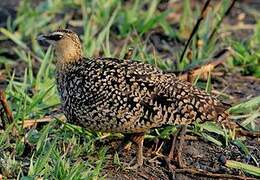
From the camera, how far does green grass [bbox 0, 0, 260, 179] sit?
536cm

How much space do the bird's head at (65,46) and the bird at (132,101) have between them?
30 centimetres

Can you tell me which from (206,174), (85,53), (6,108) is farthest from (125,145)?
(85,53)

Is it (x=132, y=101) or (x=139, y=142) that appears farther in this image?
(x=139, y=142)

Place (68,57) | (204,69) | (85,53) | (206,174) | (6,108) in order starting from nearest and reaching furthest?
(206,174) < (6,108) < (68,57) < (204,69) < (85,53)

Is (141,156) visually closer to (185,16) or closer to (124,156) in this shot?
(124,156)

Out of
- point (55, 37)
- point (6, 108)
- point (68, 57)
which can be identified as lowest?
point (6, 108)

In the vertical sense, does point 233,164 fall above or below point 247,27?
below

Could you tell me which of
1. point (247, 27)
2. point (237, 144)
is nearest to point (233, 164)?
point (237, 144)

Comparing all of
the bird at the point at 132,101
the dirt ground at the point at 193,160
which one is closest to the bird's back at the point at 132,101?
the bird at the point at 132,101

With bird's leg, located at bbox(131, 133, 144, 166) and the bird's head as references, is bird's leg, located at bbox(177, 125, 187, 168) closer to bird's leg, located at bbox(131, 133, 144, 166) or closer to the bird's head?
bird's leg, located at bbox(131, 133, 144, 166)

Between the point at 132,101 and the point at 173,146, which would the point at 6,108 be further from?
the point at 173,146

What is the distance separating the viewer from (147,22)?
322 inches

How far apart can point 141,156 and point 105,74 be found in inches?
23.7

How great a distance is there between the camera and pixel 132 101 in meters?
5.37
